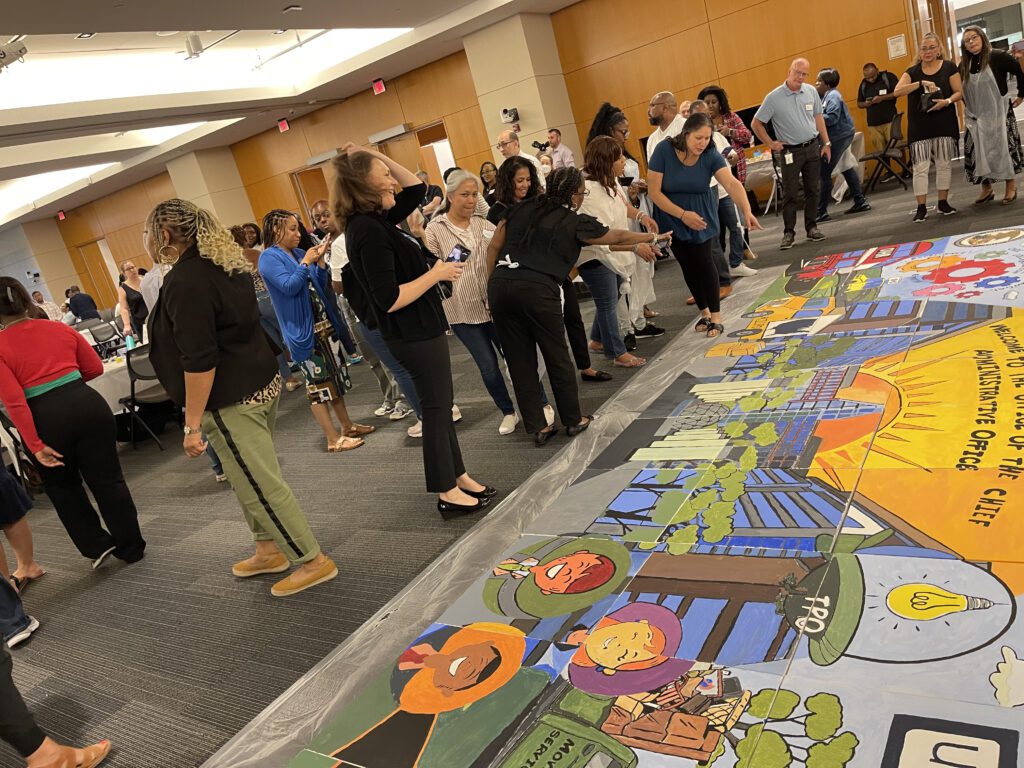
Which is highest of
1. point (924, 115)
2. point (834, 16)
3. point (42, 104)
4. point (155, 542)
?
point (42, 104)

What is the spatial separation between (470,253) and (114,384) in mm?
4205

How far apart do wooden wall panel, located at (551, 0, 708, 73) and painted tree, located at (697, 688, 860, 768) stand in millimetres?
9468

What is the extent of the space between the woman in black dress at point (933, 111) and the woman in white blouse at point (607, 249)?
2.77m

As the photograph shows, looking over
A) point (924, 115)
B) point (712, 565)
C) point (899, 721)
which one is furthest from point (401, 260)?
point (924, 115)

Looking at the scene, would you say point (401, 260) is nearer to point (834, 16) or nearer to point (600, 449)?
point (600, 449)

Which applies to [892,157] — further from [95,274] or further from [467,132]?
[95,274]

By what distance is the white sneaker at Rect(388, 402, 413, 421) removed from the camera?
4.79 m

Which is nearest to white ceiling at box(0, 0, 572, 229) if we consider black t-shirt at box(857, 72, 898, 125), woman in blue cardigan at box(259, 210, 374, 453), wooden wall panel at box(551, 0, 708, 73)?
wooden wall panel at box(551, 0, 708, 73)

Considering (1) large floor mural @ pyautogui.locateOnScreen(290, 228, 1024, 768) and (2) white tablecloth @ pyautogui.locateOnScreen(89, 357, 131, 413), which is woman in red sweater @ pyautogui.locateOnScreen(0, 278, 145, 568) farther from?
(2) white tablecloth @ pyautogui.locateOnScreen(89, 357, 131, 413)

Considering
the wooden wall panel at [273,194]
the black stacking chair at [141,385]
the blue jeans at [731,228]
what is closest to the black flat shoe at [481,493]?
the blue jeans at [731,228]

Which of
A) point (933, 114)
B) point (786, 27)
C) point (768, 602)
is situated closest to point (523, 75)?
point (786, 27)

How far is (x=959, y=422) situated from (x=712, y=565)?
1.15 metres

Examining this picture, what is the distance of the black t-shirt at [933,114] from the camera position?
17.6 feet

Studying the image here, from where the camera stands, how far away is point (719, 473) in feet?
8.78
